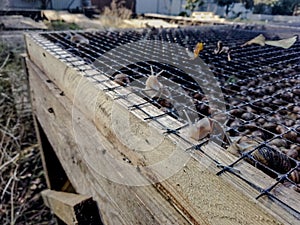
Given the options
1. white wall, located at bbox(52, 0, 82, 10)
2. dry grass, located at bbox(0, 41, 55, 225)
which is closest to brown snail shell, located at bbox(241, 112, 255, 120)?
dry grass, located at bbox(0, 41, 55, 225)

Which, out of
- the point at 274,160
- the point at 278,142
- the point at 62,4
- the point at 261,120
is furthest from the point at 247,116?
the point at 62,4

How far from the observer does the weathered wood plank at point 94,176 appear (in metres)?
0.65

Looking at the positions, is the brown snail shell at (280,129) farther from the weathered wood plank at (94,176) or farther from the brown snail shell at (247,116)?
the weathered wood plank at (94,176)

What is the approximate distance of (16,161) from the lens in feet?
8.94

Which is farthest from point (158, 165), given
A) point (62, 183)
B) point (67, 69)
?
point (62, 183)

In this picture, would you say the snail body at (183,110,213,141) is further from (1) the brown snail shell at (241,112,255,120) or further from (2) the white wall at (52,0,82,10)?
(2) the white wall at (52,0,82,10)

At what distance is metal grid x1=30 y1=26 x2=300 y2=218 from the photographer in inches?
20.9

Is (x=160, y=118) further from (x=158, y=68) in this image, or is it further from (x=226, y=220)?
(x=158, y=68)

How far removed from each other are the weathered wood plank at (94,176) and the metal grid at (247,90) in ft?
0.60

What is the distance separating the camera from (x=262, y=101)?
0.89m

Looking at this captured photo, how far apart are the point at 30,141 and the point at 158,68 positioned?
241 centimetres

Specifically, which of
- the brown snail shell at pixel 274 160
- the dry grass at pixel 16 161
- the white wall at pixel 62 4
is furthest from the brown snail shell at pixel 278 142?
the white wall at pixel 62 4

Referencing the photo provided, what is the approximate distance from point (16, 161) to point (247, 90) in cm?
254

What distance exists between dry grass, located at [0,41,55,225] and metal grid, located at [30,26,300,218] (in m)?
1.51
